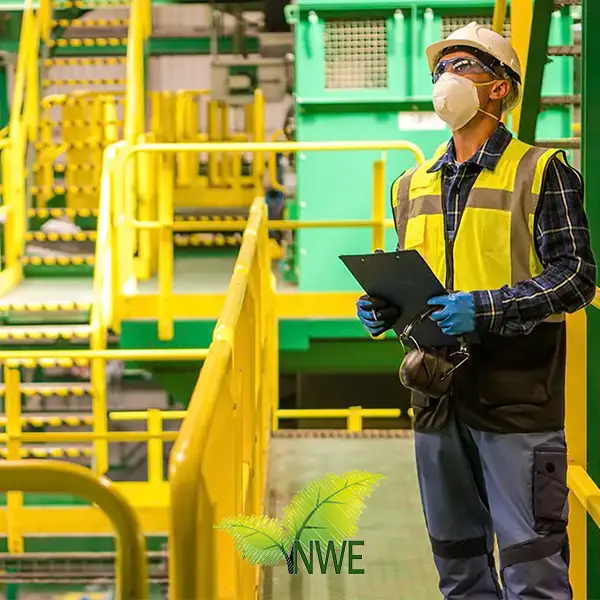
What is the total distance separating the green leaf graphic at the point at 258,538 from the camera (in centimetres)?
186

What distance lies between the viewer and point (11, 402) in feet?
14.8

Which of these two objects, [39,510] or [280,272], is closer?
[39,510]

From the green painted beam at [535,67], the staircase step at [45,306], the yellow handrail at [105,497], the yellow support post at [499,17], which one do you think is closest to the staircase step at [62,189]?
the staircase step at [45,306]

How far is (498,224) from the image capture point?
213 cm

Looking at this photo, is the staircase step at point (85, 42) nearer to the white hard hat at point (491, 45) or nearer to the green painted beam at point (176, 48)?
the green painted beam at point (176, 48)

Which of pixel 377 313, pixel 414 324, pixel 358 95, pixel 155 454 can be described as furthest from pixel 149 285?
pixel 414 324

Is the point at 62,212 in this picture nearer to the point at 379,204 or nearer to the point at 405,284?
the point at 379,204

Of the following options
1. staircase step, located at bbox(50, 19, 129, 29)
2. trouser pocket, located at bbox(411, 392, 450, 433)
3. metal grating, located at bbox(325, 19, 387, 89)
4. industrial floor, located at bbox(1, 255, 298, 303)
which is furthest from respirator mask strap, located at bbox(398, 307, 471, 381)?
staircase step, located at bbox(50, 19, 129, 29)

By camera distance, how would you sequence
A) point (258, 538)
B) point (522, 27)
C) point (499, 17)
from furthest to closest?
1. point (499, 17)
2. point (522, 27)
3. point (258, 538)

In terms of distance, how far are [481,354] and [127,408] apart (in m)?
9.91

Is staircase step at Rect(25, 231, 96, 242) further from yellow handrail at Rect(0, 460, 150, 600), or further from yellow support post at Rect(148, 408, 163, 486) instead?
yellow handrail at Rect(0, 460, 150, 600)

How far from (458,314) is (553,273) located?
0.75 ft

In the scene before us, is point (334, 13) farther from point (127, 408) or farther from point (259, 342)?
point (127, 408)

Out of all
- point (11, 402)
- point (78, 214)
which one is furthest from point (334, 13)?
point (11, 402)
